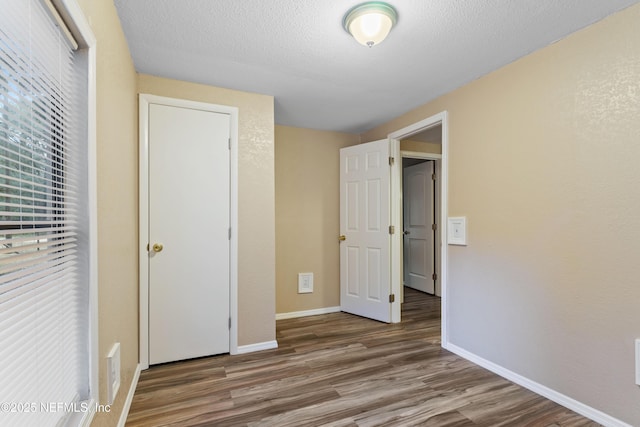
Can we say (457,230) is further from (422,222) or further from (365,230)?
(422,222)

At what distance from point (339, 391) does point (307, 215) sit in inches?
81.1

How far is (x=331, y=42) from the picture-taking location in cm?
188

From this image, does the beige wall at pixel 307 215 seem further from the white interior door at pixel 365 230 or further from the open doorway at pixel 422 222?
the open doorway at pixel 422 222

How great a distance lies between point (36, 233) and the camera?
34.5 inches

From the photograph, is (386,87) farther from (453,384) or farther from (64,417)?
(64,417)

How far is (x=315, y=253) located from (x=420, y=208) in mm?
2249

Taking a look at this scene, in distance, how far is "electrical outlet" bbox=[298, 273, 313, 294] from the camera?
3.58 metres

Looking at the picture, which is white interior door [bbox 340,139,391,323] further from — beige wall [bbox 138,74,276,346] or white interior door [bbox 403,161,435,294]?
white interior door [bbox 403,161,435,294]

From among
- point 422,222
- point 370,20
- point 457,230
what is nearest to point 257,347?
point 457,230

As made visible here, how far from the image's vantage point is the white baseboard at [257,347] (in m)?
2.55

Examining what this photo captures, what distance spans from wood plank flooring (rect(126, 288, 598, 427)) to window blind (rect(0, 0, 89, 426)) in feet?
3.02

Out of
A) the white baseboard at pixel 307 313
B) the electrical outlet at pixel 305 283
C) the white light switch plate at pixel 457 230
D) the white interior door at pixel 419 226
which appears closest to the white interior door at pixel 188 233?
the white baseboard at pixel 307 313

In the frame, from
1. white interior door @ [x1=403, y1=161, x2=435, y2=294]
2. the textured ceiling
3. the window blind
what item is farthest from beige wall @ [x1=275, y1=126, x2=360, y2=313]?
the window blind

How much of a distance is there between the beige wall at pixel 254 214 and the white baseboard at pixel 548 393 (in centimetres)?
171
